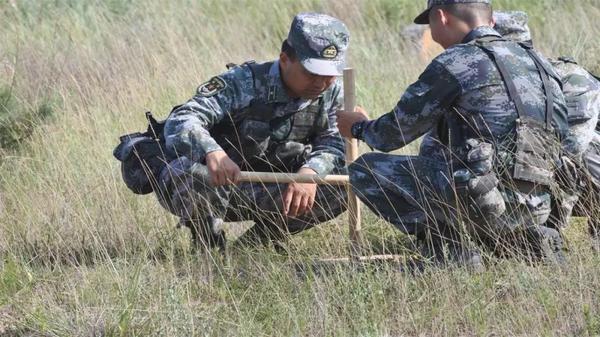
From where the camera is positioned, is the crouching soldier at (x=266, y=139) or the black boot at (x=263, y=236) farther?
the black boot at (x=263, y=236)

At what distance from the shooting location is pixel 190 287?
4.89m

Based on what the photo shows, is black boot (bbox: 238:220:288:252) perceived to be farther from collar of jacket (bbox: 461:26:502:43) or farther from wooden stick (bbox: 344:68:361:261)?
collar of jacket (bbox: 461:26:502:43)

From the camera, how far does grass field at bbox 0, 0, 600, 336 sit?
4359 mm

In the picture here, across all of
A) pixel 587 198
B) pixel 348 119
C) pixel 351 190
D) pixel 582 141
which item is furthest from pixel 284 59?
pixel 587 198

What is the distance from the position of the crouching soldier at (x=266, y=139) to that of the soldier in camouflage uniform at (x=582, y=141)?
3.49 feet

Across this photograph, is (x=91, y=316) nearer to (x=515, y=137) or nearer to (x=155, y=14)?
(x=515, y=137)

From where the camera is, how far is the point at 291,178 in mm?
5070

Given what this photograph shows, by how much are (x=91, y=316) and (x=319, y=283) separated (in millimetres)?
939

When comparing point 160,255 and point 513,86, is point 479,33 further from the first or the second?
point 160,255

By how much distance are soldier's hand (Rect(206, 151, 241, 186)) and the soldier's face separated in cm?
54

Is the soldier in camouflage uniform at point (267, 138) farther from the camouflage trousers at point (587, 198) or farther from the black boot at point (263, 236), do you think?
the camouflage trousers at point (587, 198)

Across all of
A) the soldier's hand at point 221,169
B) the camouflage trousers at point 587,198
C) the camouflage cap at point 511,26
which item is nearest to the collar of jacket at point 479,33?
the camouflage cap at point 511,26

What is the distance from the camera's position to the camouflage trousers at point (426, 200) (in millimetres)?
4797

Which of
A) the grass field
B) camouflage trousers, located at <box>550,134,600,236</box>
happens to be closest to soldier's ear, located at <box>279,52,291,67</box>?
the grass field
